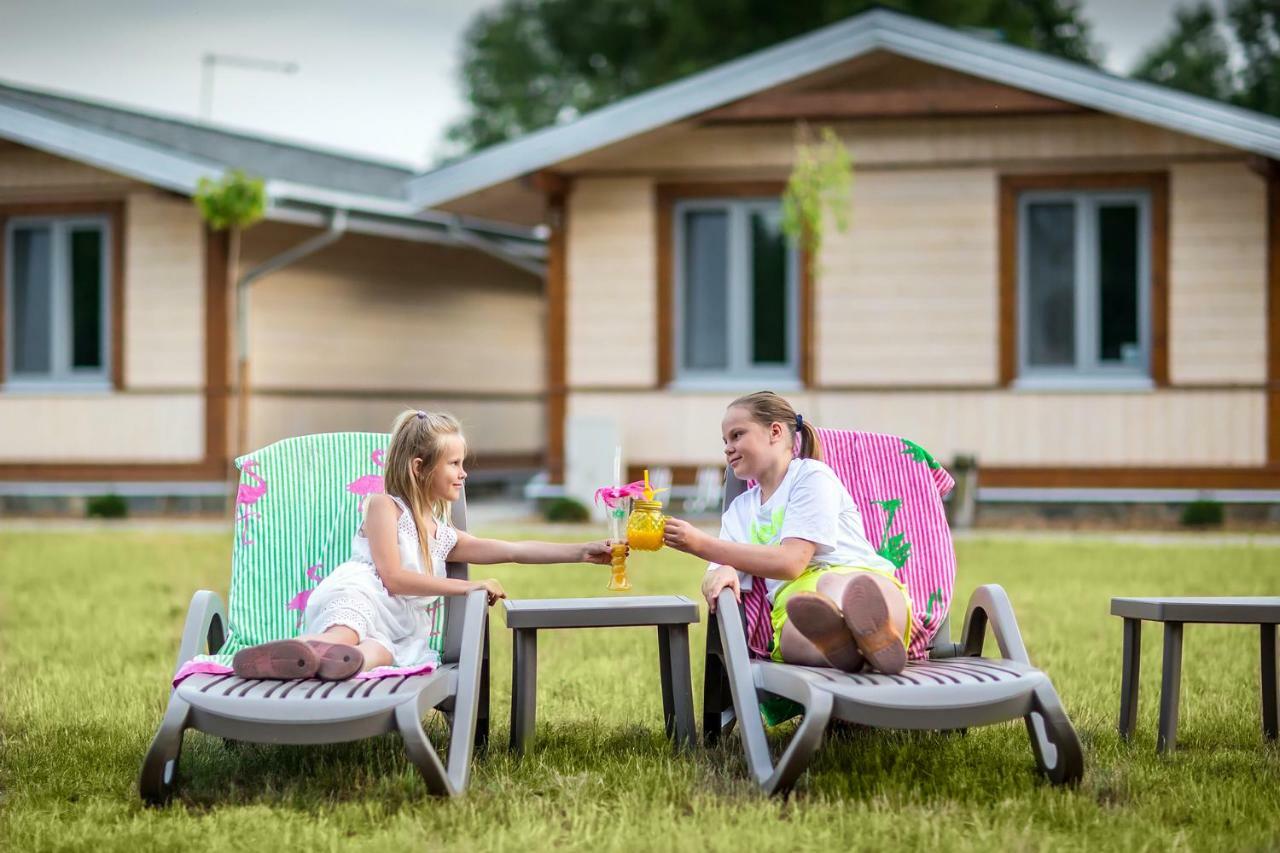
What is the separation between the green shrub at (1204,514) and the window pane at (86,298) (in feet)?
35.0

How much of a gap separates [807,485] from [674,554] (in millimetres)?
7002

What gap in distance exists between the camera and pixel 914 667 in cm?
456

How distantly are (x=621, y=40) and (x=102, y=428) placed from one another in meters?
24.5

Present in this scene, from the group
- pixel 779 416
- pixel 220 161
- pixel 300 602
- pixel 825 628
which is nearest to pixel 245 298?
pixel 220 161

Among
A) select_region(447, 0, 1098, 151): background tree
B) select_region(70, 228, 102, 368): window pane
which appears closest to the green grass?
select_region(70, 228, 102, 368): window pane

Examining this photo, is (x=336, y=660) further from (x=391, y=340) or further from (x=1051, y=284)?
(x=391, y=340)

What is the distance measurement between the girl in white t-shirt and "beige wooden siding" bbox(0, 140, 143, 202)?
11.8m

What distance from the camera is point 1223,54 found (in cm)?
4184

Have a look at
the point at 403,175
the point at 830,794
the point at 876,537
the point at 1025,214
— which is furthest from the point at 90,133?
the point at 830,794

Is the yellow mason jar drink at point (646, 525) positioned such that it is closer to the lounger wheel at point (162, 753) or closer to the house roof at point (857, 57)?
the lounger wheel at point (162, 753)

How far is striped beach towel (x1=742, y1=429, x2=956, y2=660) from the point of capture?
5.33 meters

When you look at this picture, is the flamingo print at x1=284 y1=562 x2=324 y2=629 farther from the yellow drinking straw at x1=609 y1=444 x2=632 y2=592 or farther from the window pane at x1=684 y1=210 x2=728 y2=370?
the window pane at x1=684 y1=210 x2=728 y2=370

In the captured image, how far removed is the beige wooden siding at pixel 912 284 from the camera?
1350cm

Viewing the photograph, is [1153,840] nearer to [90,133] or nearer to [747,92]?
[747,92]
